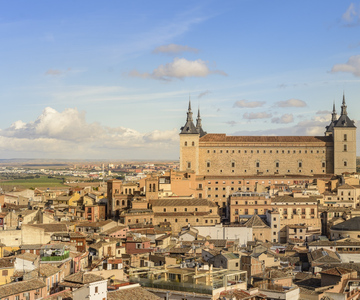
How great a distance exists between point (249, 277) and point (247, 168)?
53.5 metres

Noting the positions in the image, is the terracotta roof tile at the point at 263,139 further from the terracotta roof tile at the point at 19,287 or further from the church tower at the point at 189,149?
the terracotta roof tile at the point at 19,287

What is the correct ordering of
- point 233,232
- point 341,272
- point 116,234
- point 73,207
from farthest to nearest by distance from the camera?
point 73,207
point 233,232
point 116,234
point 341,272

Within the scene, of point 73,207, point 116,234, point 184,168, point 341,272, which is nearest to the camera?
point 341,272

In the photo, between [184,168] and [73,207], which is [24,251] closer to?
[73,207]

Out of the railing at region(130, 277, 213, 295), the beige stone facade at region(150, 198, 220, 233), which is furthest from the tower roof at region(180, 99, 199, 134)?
the railing at region(130, 277, 213, 295)

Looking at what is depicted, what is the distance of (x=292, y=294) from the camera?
23.0 metres

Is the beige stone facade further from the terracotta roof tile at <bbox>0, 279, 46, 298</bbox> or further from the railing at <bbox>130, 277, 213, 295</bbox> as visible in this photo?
the railing at <bbox>130, 277, 213, 295</bbox>

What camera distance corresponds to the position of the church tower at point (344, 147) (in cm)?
8050

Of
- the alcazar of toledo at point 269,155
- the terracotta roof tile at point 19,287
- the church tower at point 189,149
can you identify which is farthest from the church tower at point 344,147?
the terracotta roof tile at point 19,287

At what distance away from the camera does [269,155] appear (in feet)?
267

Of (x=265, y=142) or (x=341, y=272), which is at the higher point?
(x=265, y=142)

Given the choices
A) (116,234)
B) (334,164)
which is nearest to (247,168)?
(334,164)

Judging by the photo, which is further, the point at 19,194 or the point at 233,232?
the point at 19,194

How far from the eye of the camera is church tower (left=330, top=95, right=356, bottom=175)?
264ft
